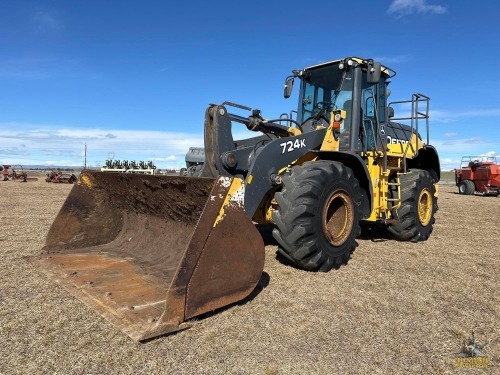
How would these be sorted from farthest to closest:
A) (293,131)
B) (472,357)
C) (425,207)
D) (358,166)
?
1. (425,207)
2. (293,131)
3. (358,166)
4. (472,357)

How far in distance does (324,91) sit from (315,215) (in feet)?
9.57

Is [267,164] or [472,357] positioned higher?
[267,164]

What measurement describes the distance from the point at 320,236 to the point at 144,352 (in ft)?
8.54

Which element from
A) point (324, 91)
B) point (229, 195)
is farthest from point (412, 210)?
point (229, 195)

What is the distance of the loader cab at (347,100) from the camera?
6363 millimetres

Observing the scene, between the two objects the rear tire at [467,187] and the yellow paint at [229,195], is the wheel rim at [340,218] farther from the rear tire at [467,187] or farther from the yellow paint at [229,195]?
the rear tire at [467,187]

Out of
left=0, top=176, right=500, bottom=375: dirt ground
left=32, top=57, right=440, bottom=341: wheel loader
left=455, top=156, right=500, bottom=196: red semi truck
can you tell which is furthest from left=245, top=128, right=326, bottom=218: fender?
left=455, top=156, right=500, bottom=196: red semi truck

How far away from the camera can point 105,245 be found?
19.0 ft

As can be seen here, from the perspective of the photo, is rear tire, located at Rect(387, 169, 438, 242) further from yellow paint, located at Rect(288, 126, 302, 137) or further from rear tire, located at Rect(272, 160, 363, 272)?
yellow paint, located at Rect(288, 126, 302, 137)

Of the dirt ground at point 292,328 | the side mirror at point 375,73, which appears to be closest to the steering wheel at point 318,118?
the side mirror at point 375,73

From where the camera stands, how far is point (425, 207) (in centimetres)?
812

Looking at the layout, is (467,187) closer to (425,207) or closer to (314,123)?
(425,207)

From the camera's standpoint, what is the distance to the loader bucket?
11.0 ft

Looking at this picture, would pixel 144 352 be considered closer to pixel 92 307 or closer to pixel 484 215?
pixel 92 307
